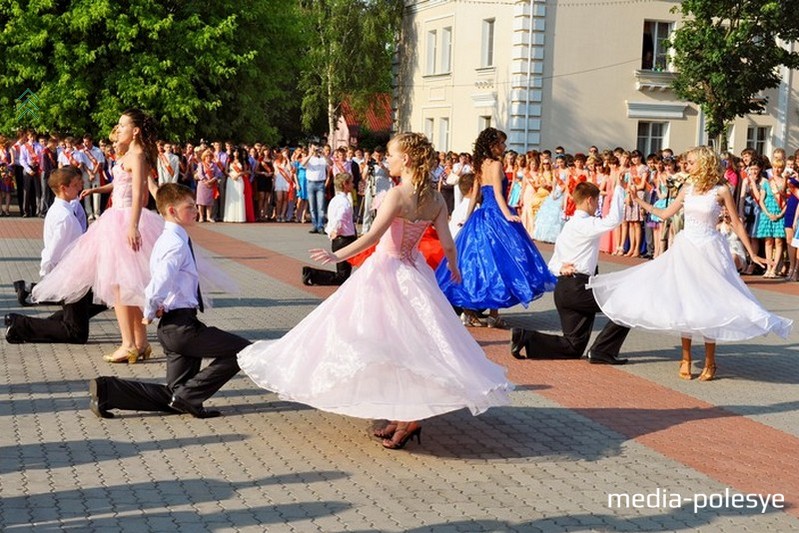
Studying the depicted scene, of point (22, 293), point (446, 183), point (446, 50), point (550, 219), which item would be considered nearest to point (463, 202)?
point (22, 293)

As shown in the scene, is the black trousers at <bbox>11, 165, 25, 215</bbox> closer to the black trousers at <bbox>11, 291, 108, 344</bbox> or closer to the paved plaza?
the black trousers at <bbox>11, 291, 108, 344</bbox>

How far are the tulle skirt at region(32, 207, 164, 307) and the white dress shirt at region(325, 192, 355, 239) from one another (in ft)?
16.9

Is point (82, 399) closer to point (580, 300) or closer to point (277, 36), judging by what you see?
point (580, 300)

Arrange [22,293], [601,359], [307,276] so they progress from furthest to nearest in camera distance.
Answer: [307,276], [22,293], [601,359]

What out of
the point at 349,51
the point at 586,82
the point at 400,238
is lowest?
the point at 400,238

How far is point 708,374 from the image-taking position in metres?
10.2

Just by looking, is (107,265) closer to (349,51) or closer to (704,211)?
(704,211)

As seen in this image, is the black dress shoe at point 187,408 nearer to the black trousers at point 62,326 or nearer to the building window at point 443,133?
the black trousers at point 62,326

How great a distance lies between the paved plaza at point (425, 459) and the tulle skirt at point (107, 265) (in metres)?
0.57

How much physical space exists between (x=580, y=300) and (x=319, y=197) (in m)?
17.1

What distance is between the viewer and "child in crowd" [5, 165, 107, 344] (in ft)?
34.9

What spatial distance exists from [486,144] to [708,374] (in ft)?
11.6

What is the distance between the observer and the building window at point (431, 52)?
43875 mm

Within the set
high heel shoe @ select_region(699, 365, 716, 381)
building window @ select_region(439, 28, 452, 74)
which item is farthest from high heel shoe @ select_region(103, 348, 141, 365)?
building window @ select_region(439, 28, 452, 74)
